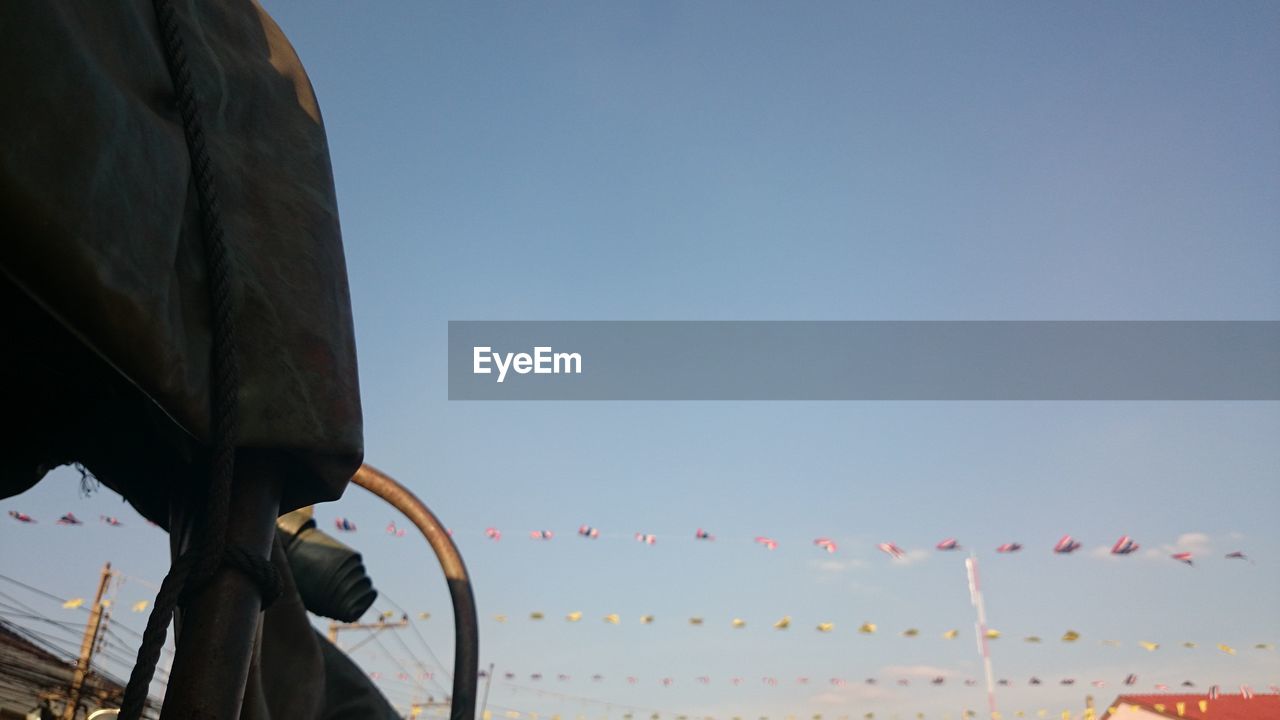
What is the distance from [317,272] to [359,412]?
36 centimetres

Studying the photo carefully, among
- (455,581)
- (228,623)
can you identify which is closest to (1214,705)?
(455,581)

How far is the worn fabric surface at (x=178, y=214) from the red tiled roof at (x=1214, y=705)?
133 feet

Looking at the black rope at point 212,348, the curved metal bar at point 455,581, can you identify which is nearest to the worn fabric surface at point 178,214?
the black rope at point 212,348

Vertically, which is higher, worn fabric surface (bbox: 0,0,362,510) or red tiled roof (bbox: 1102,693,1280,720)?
worn fabric surface (bbox: 0,0,362,510)

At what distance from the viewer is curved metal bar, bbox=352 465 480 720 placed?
4.79 meters

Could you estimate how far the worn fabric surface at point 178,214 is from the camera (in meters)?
1.25

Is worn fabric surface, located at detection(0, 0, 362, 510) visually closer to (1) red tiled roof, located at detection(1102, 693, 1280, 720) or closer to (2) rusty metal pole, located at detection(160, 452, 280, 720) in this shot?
(2) rusty metal pole, located at detection(160, 452, 280, 720)

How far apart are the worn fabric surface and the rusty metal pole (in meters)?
0.11

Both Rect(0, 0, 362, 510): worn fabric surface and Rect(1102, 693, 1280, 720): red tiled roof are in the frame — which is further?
Rect(1102, 693, 1280, 720): red tiled roof

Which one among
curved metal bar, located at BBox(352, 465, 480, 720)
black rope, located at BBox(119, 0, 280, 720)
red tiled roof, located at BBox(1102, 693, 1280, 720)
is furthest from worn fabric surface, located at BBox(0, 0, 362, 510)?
red tiled roof, located at BBox(1102, 693, 1280, 720)

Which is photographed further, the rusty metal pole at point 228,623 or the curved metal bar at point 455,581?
the curved metal bar at point 455,581

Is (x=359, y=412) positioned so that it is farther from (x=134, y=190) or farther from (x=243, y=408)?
(x=134, y=190)

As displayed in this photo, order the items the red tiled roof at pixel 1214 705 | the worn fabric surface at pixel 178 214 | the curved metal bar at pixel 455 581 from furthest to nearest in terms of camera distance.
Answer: the red tiled roof at pixel 1214 705 → the curved metal bar at pixel 455 581 → the worn fabric surface at pixel 178 214

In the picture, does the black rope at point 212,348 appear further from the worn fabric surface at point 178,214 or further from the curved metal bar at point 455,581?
the curved metal bar at point 455,581
